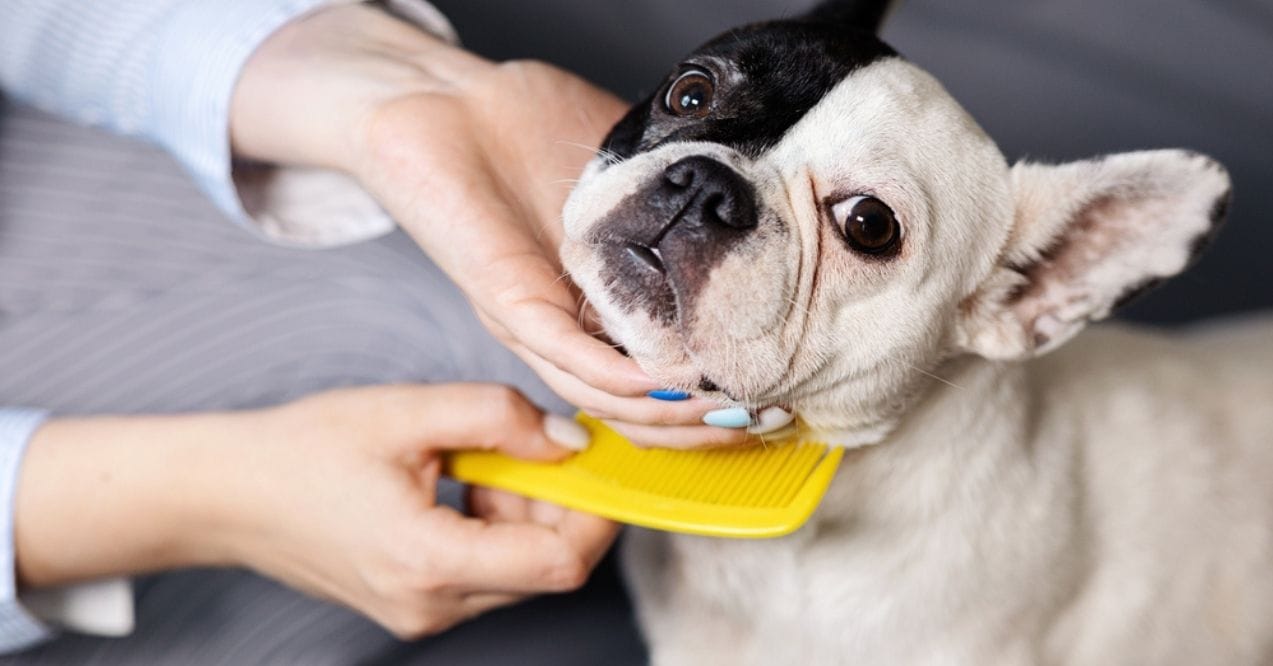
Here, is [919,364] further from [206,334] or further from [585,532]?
[206,334]

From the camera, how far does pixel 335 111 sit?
4.89 ft

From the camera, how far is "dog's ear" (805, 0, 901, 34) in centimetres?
154

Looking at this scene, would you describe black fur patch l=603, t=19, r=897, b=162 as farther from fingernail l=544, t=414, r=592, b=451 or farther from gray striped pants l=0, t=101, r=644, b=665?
gray striped pants l=0, t=101, r=644, b=665

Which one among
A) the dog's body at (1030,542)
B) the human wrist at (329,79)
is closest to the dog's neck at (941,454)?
the dog's body at (1030,542)

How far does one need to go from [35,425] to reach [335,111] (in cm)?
54

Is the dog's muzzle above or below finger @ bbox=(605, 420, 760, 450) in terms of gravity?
above

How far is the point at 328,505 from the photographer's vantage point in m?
1.37

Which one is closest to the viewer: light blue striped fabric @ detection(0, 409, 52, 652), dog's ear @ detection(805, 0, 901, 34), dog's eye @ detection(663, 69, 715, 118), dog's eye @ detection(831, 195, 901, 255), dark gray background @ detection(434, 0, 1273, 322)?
dog's eye @ detection(831, 195, 901, 255)

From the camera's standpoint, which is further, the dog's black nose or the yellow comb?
the yellow comb

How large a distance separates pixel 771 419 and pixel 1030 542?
1.37 ft

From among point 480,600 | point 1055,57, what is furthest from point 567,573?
point 1055,57

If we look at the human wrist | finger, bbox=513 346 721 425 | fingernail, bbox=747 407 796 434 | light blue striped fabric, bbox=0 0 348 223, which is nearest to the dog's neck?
fingernail, bbox=747 407 796 434

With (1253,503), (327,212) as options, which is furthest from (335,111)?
(1253,503)

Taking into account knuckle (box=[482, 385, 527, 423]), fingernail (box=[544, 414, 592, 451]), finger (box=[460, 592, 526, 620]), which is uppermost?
knuckle (box=[482, 385, 527, 423])
